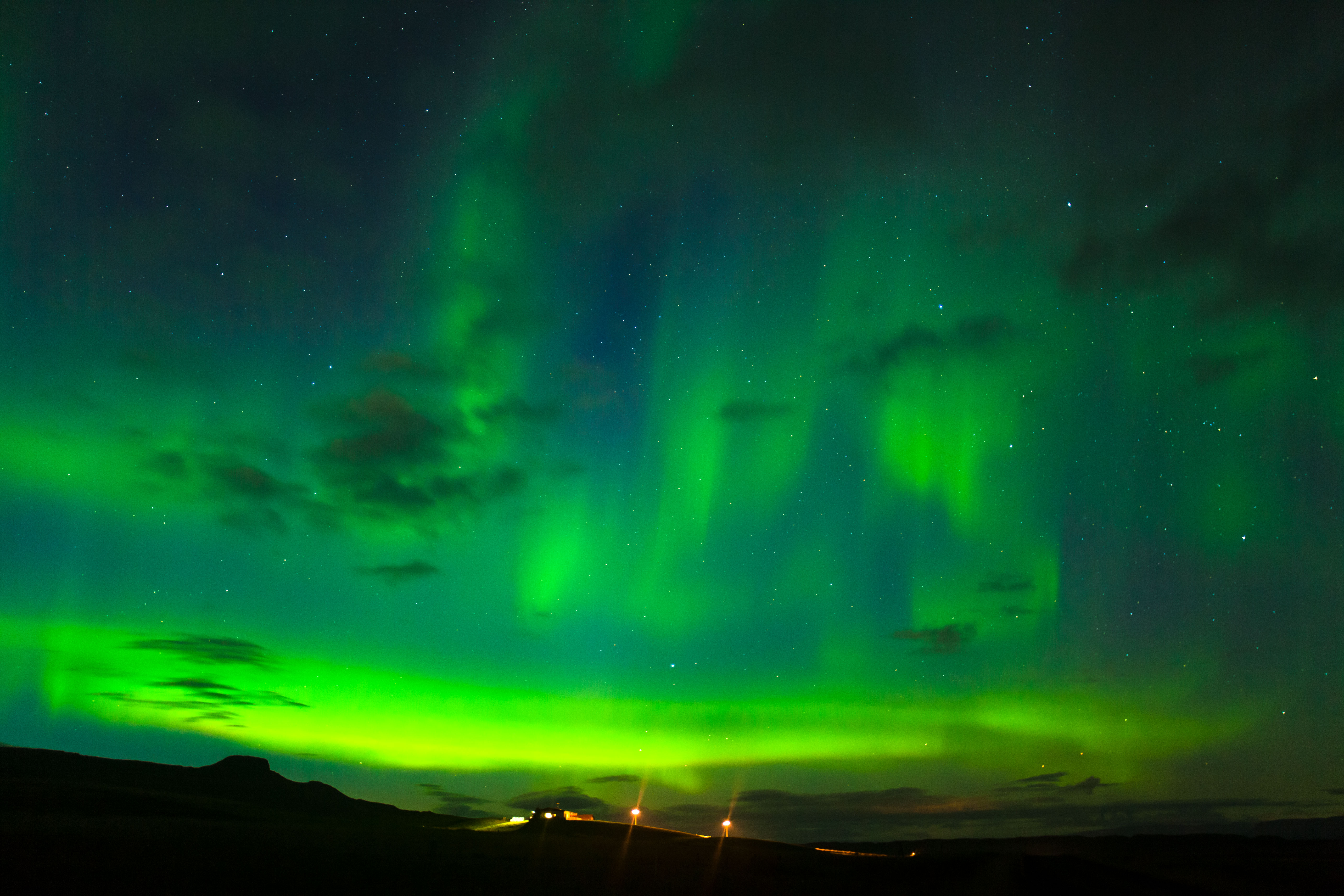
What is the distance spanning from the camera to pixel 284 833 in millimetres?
66062

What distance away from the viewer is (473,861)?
→ 2007 inches

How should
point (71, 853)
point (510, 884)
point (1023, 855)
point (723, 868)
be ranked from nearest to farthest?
point (510, 884)
point (71, 853)
point (723, 868)
point (1023, 855)

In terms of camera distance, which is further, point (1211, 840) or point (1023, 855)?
point (1211, 840)

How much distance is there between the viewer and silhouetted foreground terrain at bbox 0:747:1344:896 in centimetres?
4359

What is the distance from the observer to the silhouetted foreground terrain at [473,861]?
4359cm

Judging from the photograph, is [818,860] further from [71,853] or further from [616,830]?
[71,853]

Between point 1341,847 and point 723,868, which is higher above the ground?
point 723,868

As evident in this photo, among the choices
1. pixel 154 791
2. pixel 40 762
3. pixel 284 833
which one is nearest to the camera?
pixel 284 833

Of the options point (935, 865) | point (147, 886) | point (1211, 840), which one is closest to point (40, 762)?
point (147, 886)

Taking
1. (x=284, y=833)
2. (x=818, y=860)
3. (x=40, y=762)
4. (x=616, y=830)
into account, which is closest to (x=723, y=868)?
(x=818, y=860)

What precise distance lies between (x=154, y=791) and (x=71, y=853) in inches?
2299

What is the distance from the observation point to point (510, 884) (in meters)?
43.5

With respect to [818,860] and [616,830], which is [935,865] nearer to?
[818,860]

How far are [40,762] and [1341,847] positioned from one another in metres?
182
